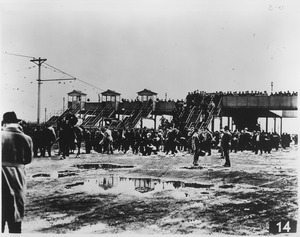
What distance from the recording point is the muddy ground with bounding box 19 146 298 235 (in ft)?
19.1

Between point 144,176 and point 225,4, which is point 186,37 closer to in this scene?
point 225,4

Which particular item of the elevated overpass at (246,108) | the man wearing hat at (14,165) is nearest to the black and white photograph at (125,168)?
the man wearing hat at (14,165)

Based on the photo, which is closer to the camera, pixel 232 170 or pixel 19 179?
pixel 19 179

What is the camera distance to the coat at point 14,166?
200 inches

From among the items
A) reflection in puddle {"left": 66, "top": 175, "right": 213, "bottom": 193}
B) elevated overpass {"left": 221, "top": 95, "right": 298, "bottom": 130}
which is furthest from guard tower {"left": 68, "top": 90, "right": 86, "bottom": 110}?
elevated overpass {"left": 221, "top": 95, "right": 298, "bottom": 130}

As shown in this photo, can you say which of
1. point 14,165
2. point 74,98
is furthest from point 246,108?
point 14,165

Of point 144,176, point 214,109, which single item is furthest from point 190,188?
point 214,109

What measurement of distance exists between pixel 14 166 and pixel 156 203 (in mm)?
2780

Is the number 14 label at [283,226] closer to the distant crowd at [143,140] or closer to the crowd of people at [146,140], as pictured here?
the crowd of people at [146,140]

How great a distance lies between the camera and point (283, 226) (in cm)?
622

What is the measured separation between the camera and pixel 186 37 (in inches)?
331

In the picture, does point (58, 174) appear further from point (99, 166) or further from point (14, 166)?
point (14, 166)

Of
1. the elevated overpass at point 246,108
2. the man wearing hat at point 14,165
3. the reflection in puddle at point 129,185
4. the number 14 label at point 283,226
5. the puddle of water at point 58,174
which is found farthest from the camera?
the elevated overpass at point 246,108

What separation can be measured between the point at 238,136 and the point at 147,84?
9.63 metres
